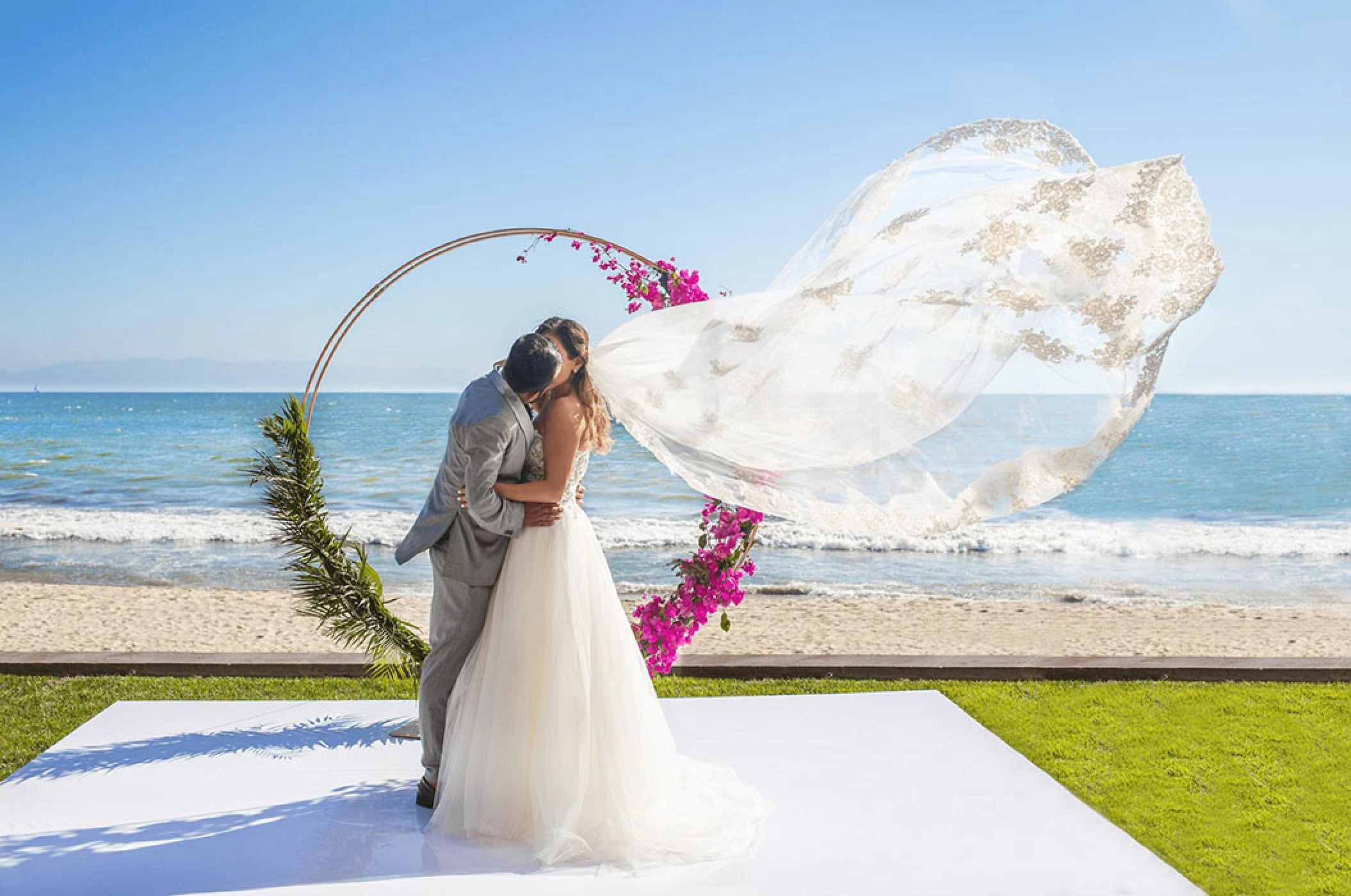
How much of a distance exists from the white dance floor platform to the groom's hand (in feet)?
3.40

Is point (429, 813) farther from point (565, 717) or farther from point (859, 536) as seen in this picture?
point (859, 536)

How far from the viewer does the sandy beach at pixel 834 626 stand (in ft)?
28.7

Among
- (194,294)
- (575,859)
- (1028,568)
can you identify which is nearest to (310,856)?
(575,859)

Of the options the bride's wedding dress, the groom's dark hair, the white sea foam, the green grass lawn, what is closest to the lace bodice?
the bride's wedding dress

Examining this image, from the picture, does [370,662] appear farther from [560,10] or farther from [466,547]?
[560,10]

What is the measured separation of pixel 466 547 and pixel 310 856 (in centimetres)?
106

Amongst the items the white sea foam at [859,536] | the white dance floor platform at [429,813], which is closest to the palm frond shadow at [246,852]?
the white dance floor platform at [429,813]

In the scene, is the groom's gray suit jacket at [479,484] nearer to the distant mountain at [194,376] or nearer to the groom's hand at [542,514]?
the groom's hand at [542,514]

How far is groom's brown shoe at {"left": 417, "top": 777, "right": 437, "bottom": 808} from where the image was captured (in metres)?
3.78

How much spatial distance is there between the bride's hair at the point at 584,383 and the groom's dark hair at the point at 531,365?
0.42 feet

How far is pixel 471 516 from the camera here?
3.58 m

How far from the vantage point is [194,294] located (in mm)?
30656

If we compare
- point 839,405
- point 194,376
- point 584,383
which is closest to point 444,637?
point 584,383

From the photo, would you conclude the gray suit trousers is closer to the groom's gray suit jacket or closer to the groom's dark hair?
the groom's gray suit jacket
